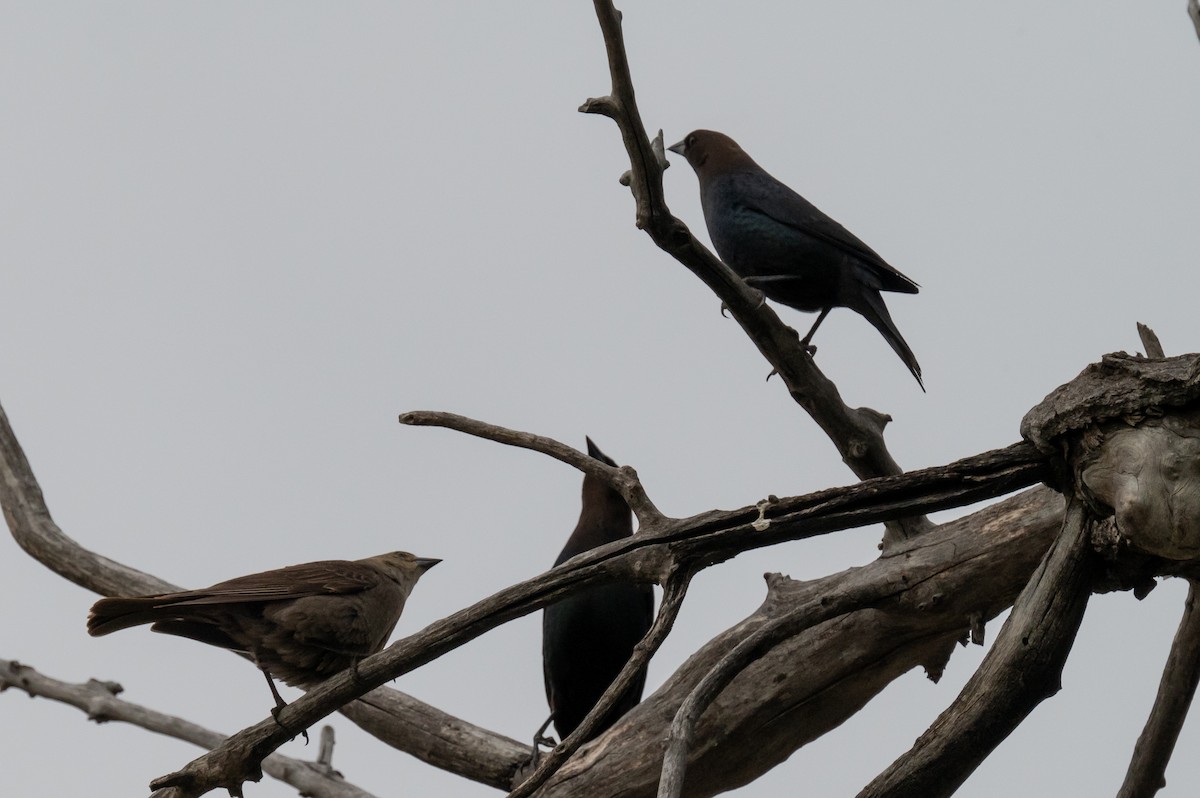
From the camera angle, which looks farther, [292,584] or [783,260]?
[783,260]

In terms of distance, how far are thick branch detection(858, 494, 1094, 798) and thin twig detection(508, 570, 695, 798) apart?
541 mm

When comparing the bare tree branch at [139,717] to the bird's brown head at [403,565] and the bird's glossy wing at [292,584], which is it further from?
the bird's glossy wing at [292,584]

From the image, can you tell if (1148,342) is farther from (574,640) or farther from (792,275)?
(574,640)

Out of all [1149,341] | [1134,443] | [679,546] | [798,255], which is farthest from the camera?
[798,255]

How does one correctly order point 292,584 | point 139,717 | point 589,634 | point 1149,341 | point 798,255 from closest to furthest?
point 1149,341 → point 292,584 → point 798,255 → point 139,717 → point 589,634

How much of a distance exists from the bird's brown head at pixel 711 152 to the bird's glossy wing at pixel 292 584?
2610 millimetres

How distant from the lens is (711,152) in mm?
6043

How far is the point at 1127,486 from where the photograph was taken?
2.50m

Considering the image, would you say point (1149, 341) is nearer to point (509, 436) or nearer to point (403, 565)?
point (509, 436)

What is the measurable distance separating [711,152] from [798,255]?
1114mm

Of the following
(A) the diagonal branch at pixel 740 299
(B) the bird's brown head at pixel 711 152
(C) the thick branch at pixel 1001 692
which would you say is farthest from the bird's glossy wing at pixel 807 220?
(C) the thick branch at pixel 1001 692

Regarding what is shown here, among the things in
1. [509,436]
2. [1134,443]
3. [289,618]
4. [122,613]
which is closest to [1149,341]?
[1134,443]

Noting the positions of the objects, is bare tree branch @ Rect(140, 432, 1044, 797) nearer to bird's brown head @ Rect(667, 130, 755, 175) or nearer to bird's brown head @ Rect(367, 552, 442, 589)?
bird's brown head @ Rect(367, 552, 442, 589)

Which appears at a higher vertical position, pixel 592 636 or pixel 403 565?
pixel 403 565
